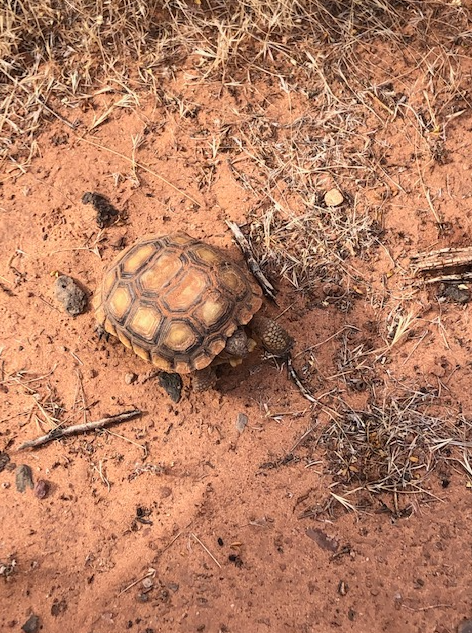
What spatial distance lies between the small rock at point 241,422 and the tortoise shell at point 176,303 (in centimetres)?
50

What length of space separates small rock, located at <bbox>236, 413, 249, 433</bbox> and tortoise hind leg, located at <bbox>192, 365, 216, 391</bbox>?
33 cm

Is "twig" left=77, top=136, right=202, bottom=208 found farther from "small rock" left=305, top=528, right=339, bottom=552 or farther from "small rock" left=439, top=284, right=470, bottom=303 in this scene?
"small rock" left=305, top=528, right=339, bottom=552

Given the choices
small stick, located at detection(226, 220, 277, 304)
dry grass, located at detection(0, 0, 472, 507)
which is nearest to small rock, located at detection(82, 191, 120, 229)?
dry grass, located at detection(0, 0, 472, 507)

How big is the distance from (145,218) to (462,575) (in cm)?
351

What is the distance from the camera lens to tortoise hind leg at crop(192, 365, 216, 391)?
3.83 metres

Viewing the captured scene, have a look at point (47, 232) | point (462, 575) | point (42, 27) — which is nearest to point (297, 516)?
point (462, 575)

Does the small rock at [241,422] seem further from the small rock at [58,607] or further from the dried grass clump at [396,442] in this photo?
the small rock at [58,607]

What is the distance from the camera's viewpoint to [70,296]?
13.6 ft

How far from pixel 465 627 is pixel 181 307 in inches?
102

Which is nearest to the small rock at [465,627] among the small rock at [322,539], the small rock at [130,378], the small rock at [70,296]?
the small rock at [322,539]

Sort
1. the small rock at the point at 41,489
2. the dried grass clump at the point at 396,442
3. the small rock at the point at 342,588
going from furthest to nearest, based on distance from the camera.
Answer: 1. the small rock at the point at 41,489
2. the dried grass clump at the point at 396,442
3. the small rock at the point at 342,588

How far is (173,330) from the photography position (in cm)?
364

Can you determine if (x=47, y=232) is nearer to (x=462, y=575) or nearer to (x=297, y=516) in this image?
(x=297, y=516)

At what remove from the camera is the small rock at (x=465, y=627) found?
2824mm
